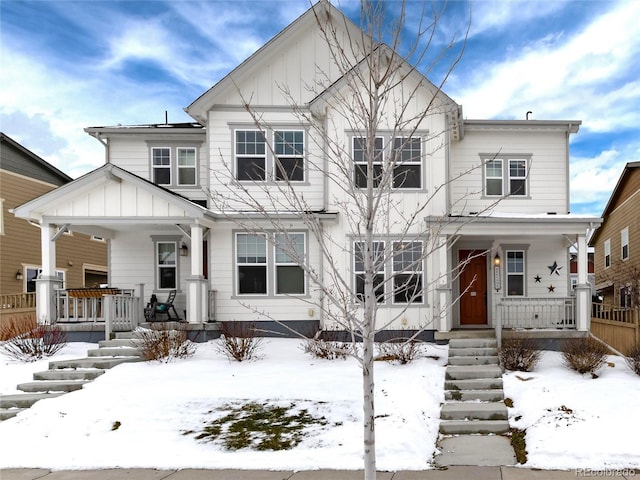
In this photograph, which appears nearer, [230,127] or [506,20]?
[506,20]

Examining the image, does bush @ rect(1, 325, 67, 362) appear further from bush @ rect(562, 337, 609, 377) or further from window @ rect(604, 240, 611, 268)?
window @ rect(604, 240, 611, 268)

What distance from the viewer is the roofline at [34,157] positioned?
816 inches

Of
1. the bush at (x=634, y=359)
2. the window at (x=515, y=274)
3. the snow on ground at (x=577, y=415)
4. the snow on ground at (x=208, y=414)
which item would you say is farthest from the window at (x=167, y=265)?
the bush at (x=634, y=359)

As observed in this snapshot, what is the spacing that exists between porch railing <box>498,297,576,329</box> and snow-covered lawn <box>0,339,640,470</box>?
7.89ft

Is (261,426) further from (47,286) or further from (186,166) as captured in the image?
(186,166)

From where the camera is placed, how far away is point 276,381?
→ 10.1 m

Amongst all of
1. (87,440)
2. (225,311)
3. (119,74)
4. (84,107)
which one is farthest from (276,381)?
(84,107)

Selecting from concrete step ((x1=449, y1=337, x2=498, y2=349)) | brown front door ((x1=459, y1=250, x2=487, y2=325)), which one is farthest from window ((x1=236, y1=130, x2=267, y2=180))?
concrete step ((x1=449, y1=337, x2=498, y2=349))

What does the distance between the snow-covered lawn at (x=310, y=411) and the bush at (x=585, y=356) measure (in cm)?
19

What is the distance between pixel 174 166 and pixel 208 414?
909 centimetres

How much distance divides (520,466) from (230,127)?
36.5 ft

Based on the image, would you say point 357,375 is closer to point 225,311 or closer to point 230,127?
point 225,311

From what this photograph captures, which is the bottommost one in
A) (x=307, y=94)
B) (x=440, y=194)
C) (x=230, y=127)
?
(x=440, y=194)

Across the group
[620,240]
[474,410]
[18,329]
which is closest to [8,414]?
[18,329]
